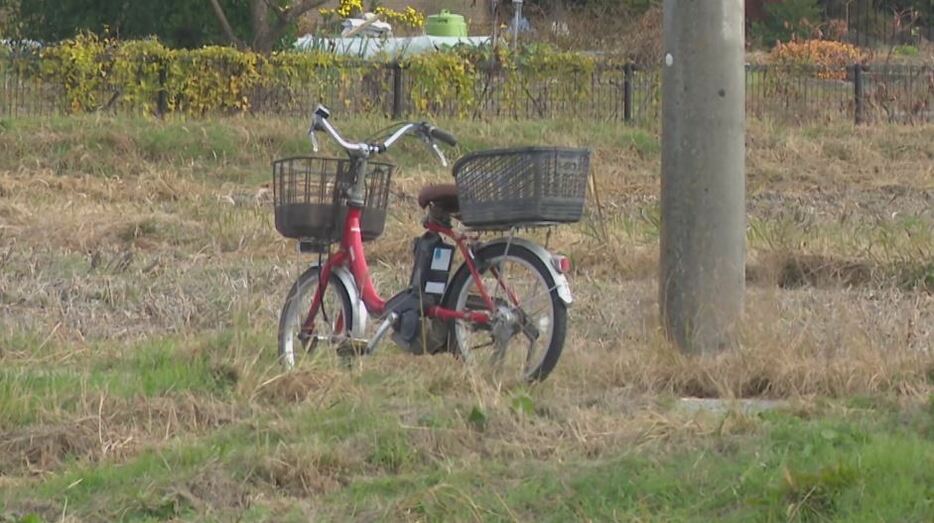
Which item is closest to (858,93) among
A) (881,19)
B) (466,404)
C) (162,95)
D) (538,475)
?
(162,95)

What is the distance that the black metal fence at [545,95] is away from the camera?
1978 centimetres

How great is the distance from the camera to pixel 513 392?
22.1 feet

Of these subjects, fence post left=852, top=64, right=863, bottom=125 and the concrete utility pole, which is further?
fence post left=852, top=64, right=863, bottom=125

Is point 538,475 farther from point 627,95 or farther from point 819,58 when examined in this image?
point 819,58

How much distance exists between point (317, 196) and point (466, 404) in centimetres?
153

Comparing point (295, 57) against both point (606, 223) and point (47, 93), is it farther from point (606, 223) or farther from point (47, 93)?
point (606, 223)

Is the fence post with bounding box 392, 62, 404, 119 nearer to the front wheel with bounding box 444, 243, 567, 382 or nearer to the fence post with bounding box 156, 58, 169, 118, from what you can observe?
the fence post with bounding box 156, 58, 169, 118

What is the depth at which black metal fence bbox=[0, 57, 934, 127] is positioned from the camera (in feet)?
64.9

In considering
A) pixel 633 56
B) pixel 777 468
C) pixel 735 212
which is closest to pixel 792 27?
pixel 633 56

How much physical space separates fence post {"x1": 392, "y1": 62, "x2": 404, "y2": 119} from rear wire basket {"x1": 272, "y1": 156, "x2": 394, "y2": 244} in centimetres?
1292

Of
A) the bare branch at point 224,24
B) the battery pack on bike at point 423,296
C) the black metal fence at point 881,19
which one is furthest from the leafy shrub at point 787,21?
the battery pack on bike at point 423,296

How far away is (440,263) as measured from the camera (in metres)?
7.28

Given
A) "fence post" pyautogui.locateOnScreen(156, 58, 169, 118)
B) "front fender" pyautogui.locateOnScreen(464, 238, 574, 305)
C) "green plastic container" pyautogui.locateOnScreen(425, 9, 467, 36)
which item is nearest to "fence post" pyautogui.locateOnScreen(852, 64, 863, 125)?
"fence post" pyautogui.locateOnScreen(156, 58, 169, 118)

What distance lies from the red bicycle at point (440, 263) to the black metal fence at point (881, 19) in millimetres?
31042
